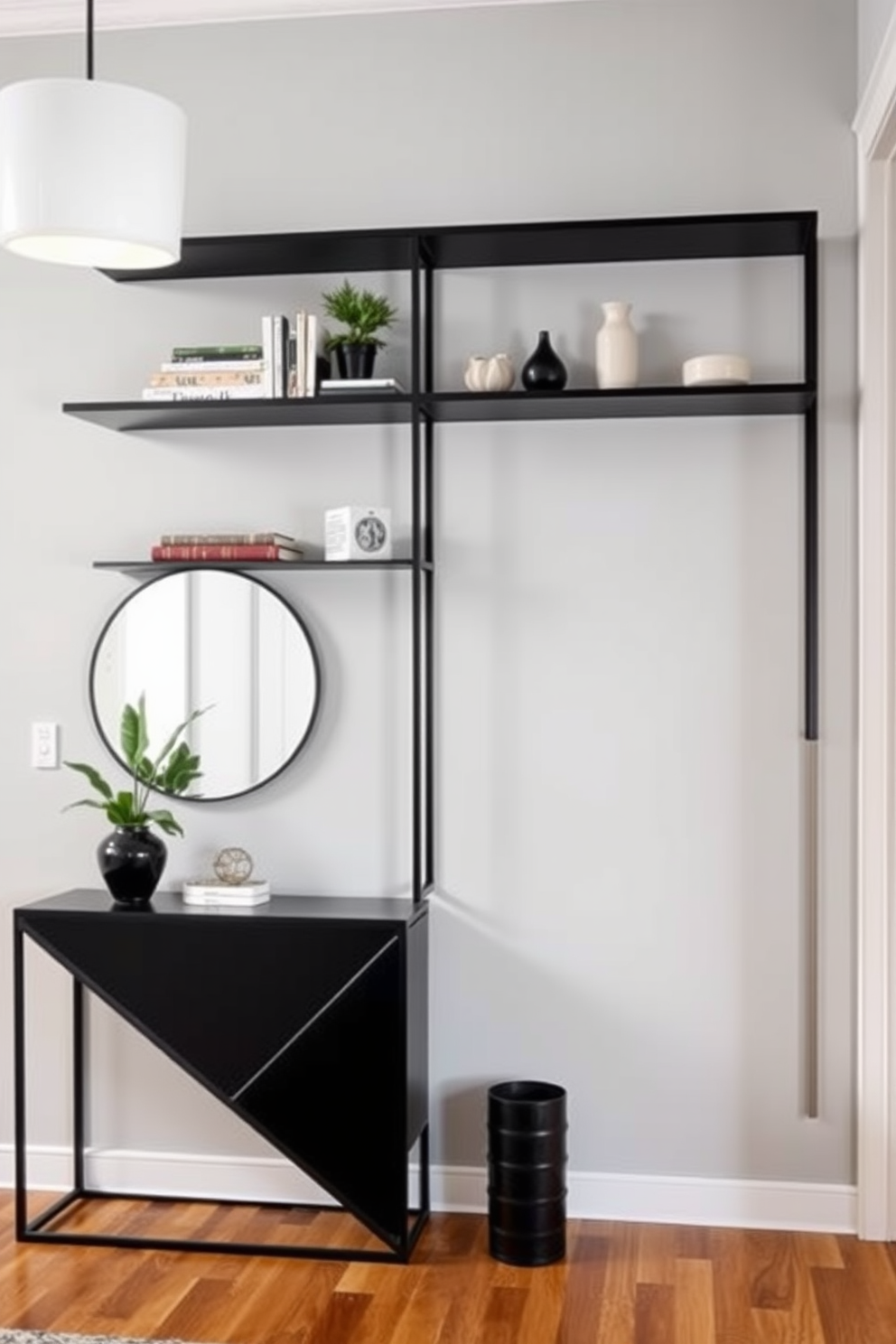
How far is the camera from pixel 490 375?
3330 millimetres

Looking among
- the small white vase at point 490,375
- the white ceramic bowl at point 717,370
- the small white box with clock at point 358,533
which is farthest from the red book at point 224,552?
the white ceramic bowl at point 717,370

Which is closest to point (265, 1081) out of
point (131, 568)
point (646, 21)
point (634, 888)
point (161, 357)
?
point (634, 888)

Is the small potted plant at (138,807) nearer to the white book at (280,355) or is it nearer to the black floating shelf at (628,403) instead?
the white book at (280,355)

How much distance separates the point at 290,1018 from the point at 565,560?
3.85 ft

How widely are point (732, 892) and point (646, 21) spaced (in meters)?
1.96

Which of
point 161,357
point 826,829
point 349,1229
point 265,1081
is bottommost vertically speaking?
point 349,1229

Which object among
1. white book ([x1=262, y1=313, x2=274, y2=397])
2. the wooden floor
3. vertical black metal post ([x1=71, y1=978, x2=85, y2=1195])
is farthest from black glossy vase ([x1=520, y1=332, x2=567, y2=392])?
the wooden floor

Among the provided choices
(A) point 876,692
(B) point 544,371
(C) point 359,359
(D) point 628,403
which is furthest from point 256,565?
(A) point 876,692

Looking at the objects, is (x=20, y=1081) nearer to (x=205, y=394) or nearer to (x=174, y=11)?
(x=205, y=394)

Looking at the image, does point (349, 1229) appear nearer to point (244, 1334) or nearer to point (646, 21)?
point (244, 1334)

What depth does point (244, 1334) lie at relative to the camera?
9.36 feet

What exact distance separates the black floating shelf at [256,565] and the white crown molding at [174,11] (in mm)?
1269

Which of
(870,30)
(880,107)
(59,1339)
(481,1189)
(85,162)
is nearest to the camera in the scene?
(85,162)

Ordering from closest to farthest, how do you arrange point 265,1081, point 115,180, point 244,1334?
point 115,180, point 244,1334, point 265,1081
